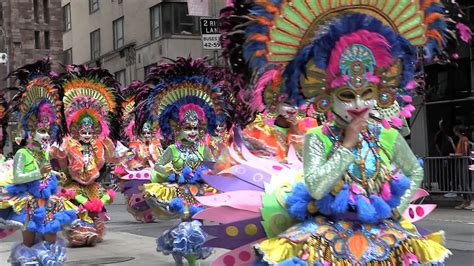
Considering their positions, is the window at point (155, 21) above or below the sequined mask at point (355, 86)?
above

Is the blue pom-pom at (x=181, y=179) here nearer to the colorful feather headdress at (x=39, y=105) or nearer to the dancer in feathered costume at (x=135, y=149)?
the colorful feather headdress at (x=39, y=105)

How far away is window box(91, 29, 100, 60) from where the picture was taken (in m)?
38.0

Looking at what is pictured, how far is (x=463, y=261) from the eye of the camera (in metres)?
8.01

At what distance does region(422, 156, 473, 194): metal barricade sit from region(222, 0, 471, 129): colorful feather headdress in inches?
398

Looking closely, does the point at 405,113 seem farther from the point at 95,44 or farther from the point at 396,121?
the point at 95,44

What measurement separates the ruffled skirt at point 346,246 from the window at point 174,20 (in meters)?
27.7

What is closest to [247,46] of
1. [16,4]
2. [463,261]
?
[463,261]

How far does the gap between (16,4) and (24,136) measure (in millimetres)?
64253

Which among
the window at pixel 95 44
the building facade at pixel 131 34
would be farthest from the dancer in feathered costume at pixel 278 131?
the window at pixel 95 44

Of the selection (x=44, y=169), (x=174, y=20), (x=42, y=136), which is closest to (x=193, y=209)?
(x=44, y=169)

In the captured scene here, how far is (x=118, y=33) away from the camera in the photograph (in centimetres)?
3550

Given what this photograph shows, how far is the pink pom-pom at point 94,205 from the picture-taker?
10.7 meters

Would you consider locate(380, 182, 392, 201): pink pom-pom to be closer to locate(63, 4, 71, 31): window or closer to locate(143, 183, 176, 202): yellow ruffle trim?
locate(143, 183, 176, 202): yellow ruffle trim

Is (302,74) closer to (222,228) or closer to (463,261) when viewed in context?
(222,228)
